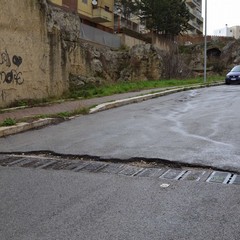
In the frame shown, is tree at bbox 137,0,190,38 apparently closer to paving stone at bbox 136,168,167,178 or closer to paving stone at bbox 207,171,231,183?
paving stone at bbox 136,168,167,178

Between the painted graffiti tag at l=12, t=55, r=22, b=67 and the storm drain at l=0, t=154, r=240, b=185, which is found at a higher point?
the painted graffiti tag at l=12, t=55, r=22, b=67

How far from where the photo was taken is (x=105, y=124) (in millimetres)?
11172

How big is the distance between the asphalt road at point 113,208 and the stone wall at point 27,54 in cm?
848

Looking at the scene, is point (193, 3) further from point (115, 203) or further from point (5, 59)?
point (115, 203)

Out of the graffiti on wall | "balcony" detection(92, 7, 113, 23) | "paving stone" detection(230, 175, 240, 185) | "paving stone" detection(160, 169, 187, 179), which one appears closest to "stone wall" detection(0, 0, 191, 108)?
the graffiti on wall

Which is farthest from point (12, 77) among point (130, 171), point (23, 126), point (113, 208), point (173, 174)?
point (113, 208)

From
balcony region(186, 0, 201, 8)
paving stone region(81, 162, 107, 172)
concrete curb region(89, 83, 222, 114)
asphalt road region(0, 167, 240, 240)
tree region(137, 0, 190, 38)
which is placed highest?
balcony region(186, 0, 201, 8)

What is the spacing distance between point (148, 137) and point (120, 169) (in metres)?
2.49

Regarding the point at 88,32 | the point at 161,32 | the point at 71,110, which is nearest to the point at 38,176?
the point at 71,110

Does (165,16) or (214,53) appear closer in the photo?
(165,16)

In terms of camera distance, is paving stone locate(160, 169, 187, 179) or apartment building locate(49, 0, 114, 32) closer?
paving stone locate(160, 169, 187, 179)

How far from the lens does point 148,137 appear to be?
886 centimetres

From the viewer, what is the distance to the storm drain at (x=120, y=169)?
19.2ft

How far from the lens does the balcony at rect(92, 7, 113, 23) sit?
167 ft
